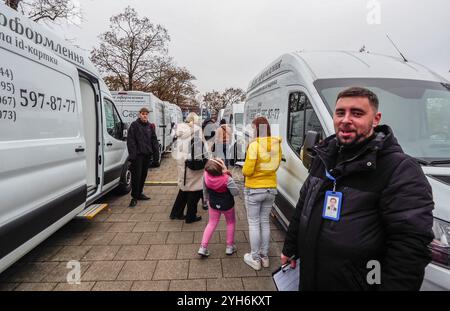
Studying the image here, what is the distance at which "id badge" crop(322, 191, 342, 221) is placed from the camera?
1.36 m

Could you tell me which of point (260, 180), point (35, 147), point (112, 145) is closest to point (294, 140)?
point (260, 180)

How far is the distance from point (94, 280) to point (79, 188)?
4.52ft

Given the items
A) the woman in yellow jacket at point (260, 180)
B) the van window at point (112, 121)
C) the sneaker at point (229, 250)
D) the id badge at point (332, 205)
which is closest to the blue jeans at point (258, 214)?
the woman in yellow jacket at point (260, 180)

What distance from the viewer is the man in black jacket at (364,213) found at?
117 centimetres

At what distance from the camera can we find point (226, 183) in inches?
123

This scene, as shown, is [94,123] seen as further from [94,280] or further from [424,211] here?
[424,211]

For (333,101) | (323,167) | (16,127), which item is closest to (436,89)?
(333,101)

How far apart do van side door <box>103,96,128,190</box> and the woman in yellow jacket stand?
3192 millimetres

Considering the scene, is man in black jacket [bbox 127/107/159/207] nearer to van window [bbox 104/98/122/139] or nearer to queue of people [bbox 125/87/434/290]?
van window [bbox 104/98/122/139]

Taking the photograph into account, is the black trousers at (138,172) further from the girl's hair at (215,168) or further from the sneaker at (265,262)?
the sneaker at (265,262)

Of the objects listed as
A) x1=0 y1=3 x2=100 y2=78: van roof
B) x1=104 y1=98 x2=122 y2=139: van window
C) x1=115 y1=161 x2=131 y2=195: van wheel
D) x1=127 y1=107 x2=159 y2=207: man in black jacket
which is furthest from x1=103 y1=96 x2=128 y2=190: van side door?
x1=0 y1=3 x2=100 y2=78: van roof

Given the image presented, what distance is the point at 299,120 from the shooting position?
3422 mm

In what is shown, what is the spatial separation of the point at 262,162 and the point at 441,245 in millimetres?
1666

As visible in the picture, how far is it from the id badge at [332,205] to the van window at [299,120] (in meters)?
1.41
